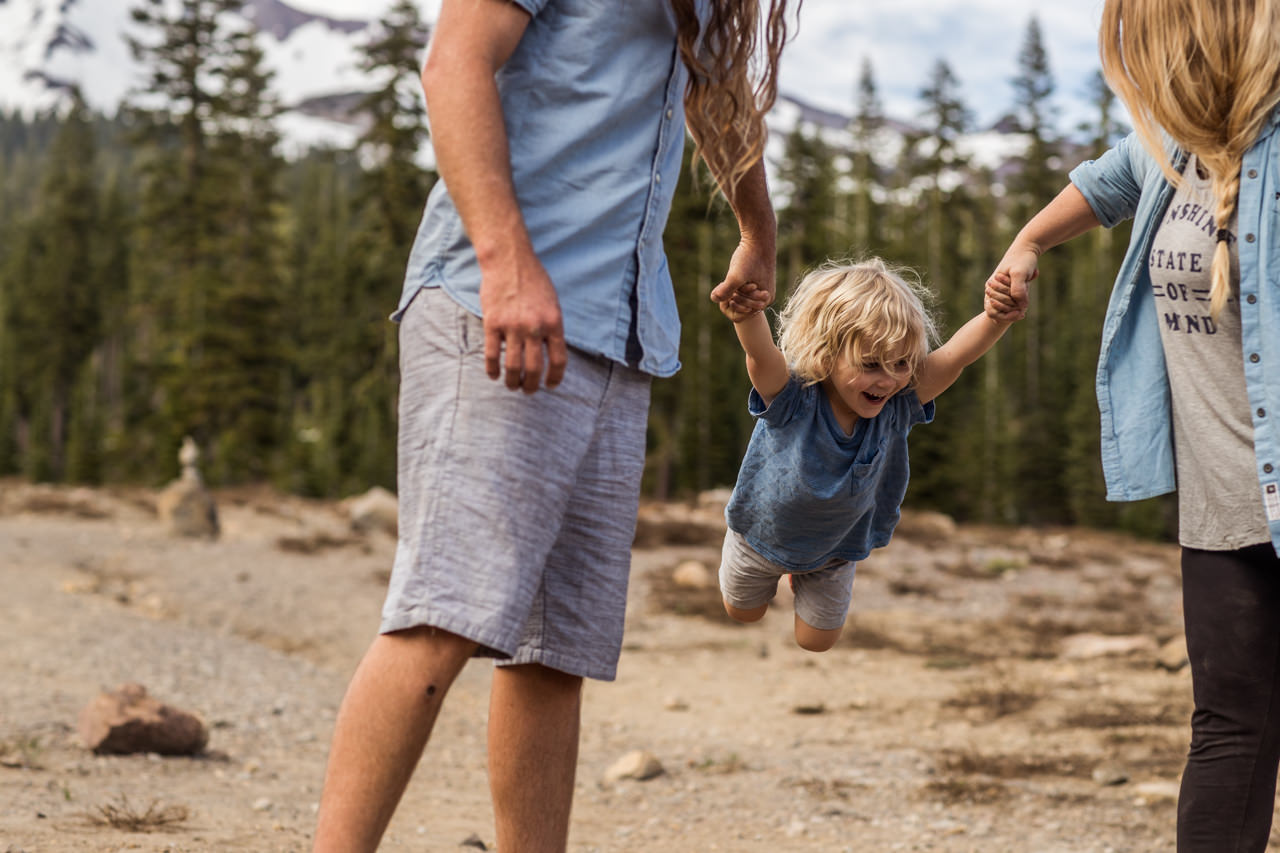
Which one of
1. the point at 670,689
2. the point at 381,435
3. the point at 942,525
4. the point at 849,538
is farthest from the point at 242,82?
the point at 849,538

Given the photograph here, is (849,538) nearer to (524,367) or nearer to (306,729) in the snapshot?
(524,367)

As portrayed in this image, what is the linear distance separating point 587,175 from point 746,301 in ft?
2.95

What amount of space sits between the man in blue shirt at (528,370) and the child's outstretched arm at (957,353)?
1.21 m

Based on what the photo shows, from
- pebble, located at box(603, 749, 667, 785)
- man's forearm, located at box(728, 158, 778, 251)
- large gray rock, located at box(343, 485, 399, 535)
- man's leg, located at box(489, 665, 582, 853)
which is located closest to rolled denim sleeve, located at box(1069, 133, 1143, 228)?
man's forearm, located at box(728, 158, 778, 251)

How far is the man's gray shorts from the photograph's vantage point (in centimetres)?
204

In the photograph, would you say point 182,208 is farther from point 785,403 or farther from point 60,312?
point 785,403

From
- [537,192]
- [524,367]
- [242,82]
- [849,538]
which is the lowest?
[849,538]

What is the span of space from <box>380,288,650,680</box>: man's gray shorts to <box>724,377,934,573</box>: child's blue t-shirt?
50.7 inches

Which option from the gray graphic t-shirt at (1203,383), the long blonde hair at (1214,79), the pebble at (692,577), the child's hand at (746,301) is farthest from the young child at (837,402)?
the pebble at (692,577)

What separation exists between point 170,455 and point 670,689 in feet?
106

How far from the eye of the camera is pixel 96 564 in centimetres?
1423

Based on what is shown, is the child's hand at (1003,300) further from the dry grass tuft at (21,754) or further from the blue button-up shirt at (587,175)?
the dry grass tuft at (21,754)

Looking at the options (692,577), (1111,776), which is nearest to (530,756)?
(1111,776)

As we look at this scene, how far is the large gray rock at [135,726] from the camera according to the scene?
5.48m
